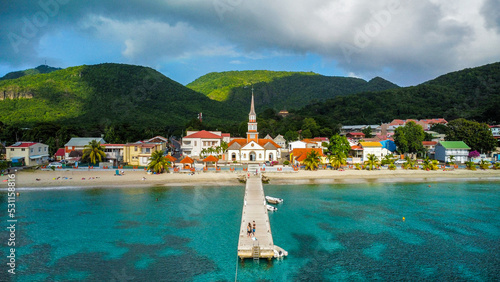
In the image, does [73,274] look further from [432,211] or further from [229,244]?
[432,211]

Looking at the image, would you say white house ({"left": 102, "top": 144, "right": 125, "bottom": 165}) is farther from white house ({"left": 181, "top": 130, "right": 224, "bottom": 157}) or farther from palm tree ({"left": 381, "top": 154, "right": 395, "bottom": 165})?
palm tree ({"left": 381, "top": 154, "right": 395, "bottom": 165})

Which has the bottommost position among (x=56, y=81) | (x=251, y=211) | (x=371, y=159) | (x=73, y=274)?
(x=73, y=274)

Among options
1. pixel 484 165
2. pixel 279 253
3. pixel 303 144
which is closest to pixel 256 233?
pixel 279 253

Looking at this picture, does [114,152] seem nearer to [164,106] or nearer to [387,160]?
[387,160]

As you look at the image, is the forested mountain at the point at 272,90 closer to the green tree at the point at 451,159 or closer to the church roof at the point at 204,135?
the church roof at the point at 204,135

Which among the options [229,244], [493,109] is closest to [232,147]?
[229,244]

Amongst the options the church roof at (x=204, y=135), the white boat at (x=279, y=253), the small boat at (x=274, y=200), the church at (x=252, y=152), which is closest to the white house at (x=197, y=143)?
the church roof at (x=204, y=135)
